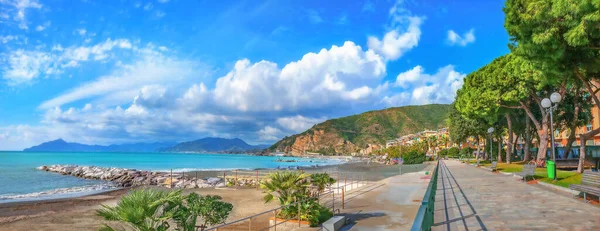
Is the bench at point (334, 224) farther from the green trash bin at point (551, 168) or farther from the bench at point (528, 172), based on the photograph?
the bench at point (528, 172)

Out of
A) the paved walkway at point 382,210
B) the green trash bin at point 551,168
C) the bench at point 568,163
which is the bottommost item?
the paved walkway at point 382,210

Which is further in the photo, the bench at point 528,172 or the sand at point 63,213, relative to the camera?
the bench at point 528,172

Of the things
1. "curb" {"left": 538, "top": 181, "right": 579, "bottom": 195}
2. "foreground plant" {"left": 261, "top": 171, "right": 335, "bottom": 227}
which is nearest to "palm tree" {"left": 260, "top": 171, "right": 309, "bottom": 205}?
"foreground plant" {"left": 261, "top": 171, "right": 335, "bottom": 227}

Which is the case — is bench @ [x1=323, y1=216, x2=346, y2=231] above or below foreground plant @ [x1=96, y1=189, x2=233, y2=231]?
below

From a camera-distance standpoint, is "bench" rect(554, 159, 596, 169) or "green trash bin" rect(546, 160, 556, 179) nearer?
"green trash bin" rect(546, 160, 556, 179)

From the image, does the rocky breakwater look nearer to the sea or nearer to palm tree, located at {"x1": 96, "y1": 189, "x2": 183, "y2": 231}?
the sea

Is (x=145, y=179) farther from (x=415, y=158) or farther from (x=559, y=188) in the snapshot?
(x=415, y=158)

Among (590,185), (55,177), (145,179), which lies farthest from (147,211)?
(55,177)

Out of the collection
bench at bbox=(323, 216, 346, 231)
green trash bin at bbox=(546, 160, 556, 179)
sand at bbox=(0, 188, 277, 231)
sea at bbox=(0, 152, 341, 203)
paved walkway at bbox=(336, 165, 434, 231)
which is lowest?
sea at bbox=(0, 152, 341, 203)

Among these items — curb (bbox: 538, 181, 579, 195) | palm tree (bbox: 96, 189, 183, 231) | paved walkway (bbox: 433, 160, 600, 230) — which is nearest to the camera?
palm tree (bbox: 96, 189, 183, 231)

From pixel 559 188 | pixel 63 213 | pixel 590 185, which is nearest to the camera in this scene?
pixel 590 185

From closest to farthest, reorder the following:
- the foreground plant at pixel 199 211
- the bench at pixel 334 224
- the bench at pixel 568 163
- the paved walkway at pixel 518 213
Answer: the foreground plant at pixel 199 211, the paved walkway at pixel 518 213, the bench at pixel 334 224, the bench at pixel 568 163

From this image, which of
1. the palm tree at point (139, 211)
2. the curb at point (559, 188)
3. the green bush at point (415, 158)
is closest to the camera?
the palm tree at point (139, 211)

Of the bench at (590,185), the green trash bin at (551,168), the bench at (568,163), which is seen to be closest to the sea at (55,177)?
the green trash bin at (551,168)
